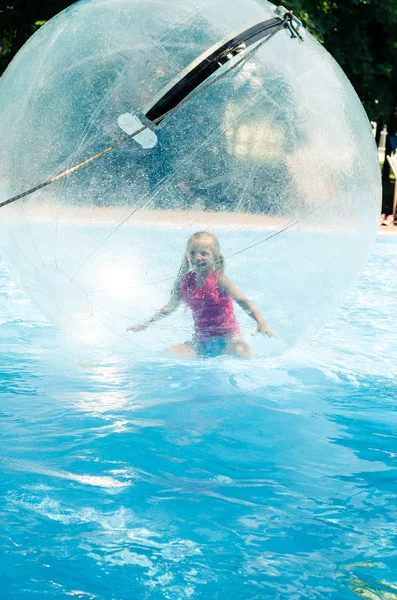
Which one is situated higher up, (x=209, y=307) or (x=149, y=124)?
(x=149, y=124)

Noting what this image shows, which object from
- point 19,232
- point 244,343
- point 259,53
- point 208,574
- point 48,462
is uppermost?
point 259,53

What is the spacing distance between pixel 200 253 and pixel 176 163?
423 millimetres

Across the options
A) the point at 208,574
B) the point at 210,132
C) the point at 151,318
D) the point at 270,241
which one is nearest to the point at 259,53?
the point at 210,132

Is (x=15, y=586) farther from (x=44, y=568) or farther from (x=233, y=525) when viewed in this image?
(x=233, y=525)

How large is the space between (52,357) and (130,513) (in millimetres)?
2405

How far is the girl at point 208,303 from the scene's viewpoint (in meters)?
3.97

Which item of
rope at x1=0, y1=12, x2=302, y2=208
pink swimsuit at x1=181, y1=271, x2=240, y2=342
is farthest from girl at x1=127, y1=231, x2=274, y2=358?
rope at x1=0, y1=12, x2=302, y2=208

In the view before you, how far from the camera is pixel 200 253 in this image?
395 centimetres

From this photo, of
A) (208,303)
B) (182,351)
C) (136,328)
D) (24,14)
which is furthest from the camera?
(24,14)

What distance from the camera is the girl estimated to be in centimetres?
397

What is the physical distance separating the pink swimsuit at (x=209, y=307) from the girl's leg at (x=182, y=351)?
8cm

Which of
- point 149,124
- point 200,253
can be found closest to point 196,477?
point 200,253

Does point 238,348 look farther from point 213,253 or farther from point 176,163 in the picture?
point 176,163

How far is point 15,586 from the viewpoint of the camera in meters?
2.65
